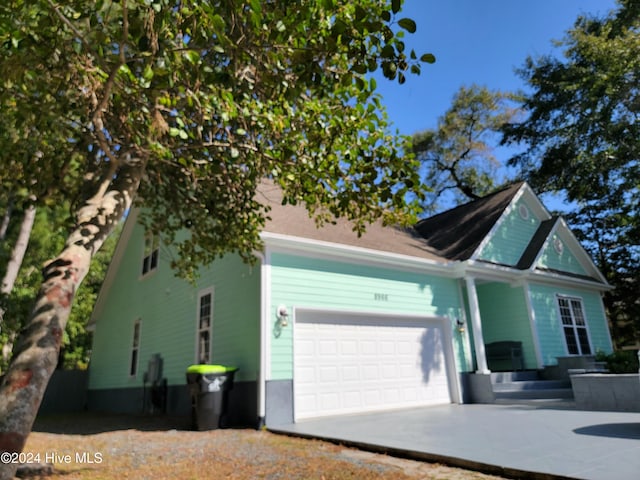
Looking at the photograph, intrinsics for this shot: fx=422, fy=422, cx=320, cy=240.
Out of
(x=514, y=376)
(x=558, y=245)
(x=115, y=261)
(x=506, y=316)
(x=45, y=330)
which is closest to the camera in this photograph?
(x=45, y=330)

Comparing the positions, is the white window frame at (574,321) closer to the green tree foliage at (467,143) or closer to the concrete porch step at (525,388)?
the concrete porch step at (525,388)

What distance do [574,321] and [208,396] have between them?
1213 centimetres

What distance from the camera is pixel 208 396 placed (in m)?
8.30

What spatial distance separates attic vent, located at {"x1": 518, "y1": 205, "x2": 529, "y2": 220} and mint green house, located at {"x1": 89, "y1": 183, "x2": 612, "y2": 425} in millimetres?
79

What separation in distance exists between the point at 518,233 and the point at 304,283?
8.74m

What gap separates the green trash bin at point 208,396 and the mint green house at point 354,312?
19.1 inches

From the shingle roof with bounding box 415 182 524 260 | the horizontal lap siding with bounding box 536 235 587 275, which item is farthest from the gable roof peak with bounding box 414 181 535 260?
the horizontal lap siding with bounding box 536 235 587 275

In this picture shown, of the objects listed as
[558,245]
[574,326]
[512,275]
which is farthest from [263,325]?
[558,245]

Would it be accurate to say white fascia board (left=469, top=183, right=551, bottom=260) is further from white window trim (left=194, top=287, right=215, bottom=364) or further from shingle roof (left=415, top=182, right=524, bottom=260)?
white window trim (left=194, top=287, right=215, bottom=364)

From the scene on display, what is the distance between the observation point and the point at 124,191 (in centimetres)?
564

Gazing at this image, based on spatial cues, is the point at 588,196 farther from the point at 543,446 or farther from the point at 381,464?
the point at 381,464

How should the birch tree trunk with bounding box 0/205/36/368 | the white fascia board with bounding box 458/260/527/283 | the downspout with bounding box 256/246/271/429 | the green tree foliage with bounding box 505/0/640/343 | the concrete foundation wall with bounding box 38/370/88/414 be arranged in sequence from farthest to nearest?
the concrete foundation wall with bounding box 38/370/88/414, the green tree foliage with bounding box 505/0/640/343, the birch tree trunk with bounding box 0/205/36/368, the white fascia board with bounding box 458/260/527/283, the downspout with bounding box 256/246/271/429

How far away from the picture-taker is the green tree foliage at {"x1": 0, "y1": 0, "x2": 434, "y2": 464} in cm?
336

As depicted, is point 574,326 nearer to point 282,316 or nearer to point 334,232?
point 334,232
